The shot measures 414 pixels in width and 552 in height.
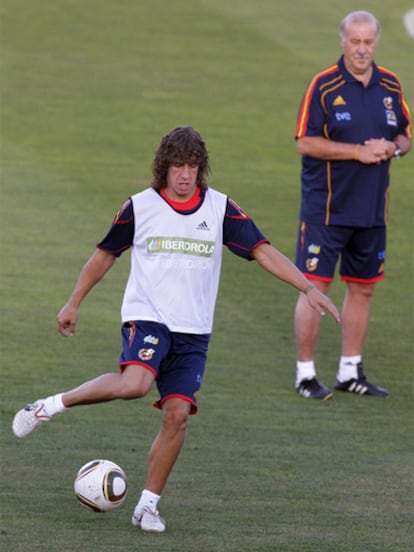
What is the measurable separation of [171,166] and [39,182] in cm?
1000

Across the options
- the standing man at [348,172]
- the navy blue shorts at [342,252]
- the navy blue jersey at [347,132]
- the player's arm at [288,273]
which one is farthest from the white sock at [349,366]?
the player's arm at [288,273]

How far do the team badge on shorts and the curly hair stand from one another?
0.85 m

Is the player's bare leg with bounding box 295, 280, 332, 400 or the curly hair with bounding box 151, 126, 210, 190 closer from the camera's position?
the curly hair with bounding box 151, 126, 210, 190

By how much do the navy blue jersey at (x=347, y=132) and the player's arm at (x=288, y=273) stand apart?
8.76 ft

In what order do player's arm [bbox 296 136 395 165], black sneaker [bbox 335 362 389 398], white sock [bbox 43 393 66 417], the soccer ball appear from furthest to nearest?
black sneaker [bbox 335 362 389 398] → player's arm [bbox 296 136 395 165] → white sock [bbox 43 393 66 417] → the soccer ball

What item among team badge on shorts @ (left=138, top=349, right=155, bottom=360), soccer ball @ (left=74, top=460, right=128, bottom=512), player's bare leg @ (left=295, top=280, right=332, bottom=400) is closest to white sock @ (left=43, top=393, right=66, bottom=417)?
soccer ball @ (left=74, top=460, right=128, bottom=512)

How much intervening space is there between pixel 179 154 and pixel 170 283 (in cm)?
66

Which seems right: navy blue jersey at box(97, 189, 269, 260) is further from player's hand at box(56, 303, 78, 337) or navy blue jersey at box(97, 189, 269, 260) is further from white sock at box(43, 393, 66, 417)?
white sock at box(43, 393, 66, 417)

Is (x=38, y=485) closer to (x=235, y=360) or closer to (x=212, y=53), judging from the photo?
(x=235, y=360)

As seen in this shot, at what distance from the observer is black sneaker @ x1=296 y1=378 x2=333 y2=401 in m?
9.91

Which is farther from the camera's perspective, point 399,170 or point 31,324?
point 399,170

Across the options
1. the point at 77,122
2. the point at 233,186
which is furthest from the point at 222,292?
the point at 77,122

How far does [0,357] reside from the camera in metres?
10.6

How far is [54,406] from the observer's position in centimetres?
727
